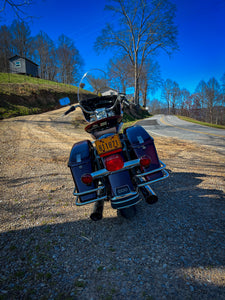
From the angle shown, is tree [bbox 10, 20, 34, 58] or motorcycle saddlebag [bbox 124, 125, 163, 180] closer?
motorcycle saddlebag [bbox 124, 125, 163, 180]

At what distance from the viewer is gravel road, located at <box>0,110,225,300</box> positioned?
1.50 metres

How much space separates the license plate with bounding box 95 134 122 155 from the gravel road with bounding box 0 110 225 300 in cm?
112

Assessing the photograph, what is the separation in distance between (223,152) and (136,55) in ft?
70.9

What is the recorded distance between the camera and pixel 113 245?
202 centimetres

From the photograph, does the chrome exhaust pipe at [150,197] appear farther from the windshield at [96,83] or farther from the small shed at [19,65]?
the small shed at [19,65]

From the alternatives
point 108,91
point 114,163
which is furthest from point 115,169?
point 108,91

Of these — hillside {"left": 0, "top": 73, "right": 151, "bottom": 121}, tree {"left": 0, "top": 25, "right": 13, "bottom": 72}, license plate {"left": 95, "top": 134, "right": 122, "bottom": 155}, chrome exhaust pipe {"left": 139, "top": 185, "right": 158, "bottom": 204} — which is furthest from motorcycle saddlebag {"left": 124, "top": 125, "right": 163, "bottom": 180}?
tree {"left": 0, "top": 25, "right": 13, "bottom": 72}

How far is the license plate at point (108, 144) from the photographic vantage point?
207 cm

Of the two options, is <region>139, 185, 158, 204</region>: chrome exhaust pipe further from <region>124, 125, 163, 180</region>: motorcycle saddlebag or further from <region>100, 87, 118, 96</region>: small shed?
<region>100, 87, 118, 96</region>: small shed

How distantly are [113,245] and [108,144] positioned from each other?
1.23 metres

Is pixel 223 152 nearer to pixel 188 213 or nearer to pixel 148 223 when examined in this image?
pixel 188 213

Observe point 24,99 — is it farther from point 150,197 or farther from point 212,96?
point 212,96

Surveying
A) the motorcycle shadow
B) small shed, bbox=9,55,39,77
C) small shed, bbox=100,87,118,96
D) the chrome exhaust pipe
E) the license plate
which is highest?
small shed, bbox=9,55,39,77

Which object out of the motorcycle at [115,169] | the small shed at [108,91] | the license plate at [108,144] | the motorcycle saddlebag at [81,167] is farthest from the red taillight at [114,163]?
the small shed at [108,91]
